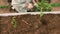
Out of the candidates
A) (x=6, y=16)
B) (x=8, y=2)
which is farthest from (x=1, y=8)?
(x=6, y=16)

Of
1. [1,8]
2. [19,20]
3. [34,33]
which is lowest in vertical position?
[1,8]

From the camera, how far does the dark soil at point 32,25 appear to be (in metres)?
1.90

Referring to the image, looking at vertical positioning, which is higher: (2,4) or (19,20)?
(19,20)

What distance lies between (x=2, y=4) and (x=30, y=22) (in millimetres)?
3085

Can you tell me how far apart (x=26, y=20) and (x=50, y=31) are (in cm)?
29

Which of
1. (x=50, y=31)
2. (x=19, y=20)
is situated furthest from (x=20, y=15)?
(x=50, y=31)

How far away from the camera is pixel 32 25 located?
1.91m

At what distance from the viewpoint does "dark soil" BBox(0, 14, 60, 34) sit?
1.90 m

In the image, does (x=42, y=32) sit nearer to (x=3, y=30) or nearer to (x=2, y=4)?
(x=3, y=30)

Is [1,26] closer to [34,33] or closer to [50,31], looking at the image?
[34,33]

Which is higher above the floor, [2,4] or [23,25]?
[23,25]

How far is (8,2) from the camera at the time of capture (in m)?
4.77

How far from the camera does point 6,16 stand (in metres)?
1.92

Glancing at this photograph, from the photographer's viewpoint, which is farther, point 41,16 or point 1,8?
point 1,8
